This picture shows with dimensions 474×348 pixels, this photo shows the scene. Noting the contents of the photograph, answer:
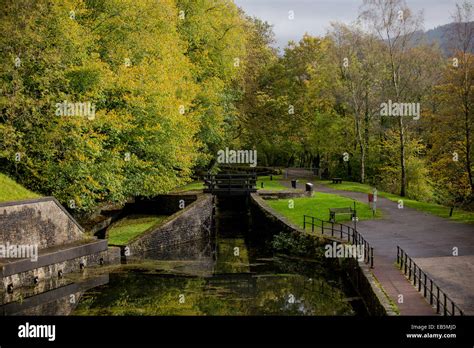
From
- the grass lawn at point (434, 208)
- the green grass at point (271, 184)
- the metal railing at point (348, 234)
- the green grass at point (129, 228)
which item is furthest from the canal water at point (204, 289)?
the green grass at point (271, 184)

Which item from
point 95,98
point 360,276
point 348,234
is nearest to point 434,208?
point 348,234

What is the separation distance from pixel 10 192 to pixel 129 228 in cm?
1179

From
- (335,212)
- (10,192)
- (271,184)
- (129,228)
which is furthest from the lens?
(271,184)

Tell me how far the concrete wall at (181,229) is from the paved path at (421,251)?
1035cm

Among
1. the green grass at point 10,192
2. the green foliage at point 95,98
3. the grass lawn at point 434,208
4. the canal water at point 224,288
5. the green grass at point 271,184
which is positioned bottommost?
the canal water at point 224,288

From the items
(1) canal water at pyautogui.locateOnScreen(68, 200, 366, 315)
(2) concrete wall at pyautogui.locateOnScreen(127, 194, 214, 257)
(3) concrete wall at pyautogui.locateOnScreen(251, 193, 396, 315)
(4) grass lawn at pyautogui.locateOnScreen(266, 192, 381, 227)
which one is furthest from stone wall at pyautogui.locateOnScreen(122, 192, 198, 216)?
(1) canal water at pyautogui.locateOnScreen(68, 200, 366, 315)

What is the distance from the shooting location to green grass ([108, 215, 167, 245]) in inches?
1253

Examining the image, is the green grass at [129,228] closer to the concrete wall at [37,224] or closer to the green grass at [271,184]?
the concrete wall at [37,224]

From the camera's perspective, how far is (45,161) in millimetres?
28578

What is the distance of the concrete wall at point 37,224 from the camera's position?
74.3 ft

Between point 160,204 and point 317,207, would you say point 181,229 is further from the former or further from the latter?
point 317,207

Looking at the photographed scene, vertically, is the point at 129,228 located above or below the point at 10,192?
below

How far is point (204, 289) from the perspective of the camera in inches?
890
